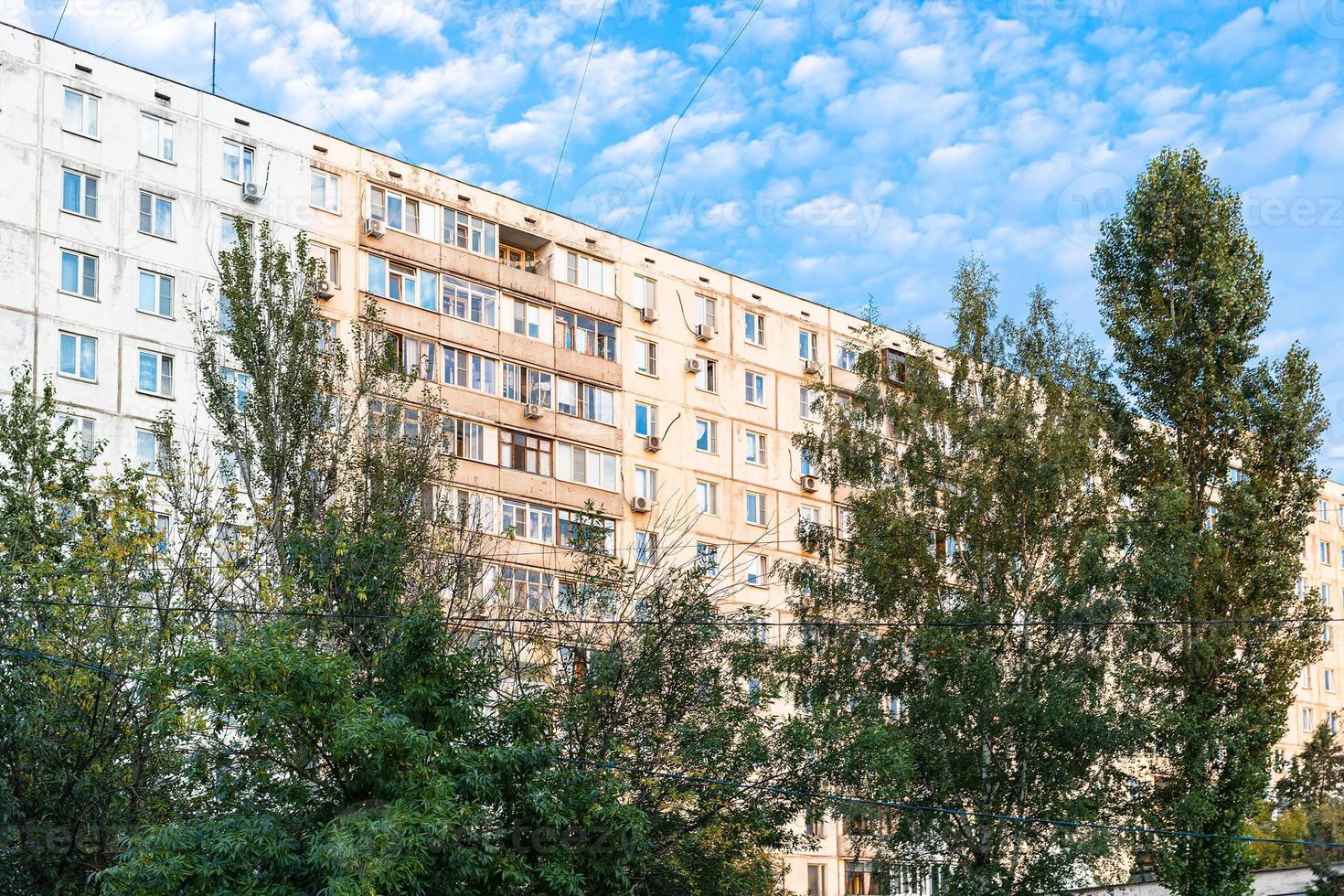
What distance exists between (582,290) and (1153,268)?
19.7 metres

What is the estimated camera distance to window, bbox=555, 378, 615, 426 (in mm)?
50875

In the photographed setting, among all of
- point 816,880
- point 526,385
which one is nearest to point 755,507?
Answer: point 526,385

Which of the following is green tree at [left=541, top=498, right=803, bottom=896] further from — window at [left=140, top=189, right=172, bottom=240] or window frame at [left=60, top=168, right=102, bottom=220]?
window frame at [left=60, top=168, right=102, bottom=220]

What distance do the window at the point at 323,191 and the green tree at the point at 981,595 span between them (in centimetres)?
1747

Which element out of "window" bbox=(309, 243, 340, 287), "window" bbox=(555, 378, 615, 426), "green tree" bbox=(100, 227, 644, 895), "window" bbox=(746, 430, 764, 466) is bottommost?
"green tree" bbox=(100, 227, 644, 895)

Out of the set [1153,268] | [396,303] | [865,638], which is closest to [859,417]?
[865,638]

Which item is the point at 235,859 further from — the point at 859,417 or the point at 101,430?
the point at 101,430

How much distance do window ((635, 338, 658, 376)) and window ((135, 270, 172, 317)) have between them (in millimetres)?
15735

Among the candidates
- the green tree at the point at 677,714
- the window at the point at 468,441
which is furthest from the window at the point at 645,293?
the green tree at the point at 677,714

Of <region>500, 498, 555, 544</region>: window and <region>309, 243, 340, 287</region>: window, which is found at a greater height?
<region>309, 243, 340, 287</region>: window

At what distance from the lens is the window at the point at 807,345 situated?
2367 inches

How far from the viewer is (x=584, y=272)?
5347 centimetres

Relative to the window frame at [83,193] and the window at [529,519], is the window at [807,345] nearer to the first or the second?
the window at [529,519]

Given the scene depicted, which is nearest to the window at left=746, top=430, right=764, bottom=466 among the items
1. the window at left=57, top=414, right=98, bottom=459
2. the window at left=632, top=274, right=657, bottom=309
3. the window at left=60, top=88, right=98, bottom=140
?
the window at left=632, top=274, right=657, bottom=309
